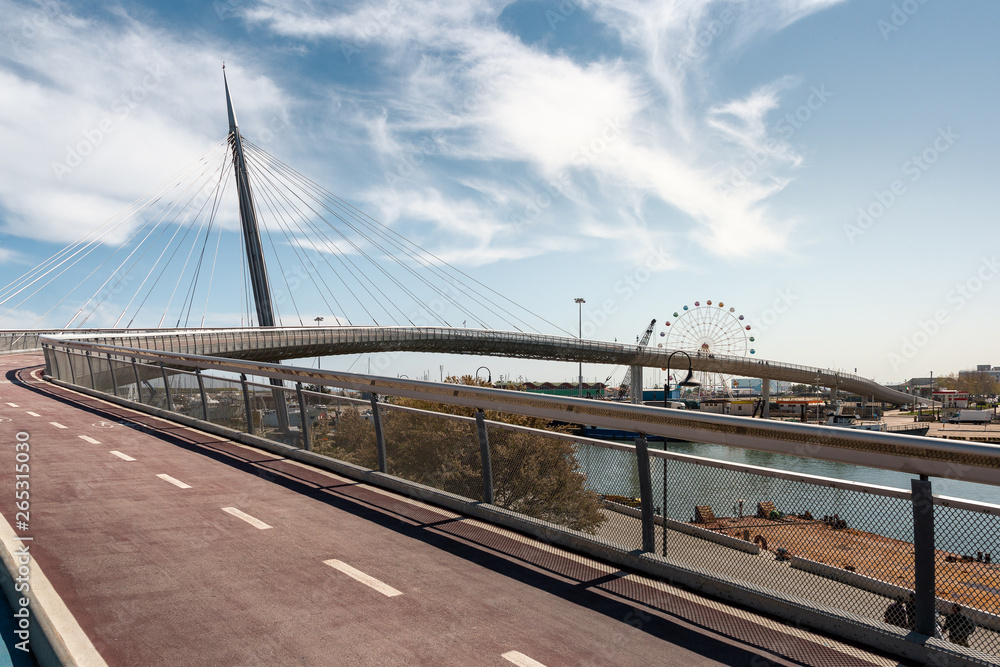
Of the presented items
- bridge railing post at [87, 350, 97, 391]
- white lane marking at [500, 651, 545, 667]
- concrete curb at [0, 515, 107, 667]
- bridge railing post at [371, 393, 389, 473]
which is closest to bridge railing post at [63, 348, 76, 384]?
bridge railing post at [87, 350, 97, 391]

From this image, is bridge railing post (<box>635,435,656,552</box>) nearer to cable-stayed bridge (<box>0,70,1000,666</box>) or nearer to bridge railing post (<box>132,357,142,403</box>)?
cable-stayed bridge (<box>0,70,1000,666</box>)

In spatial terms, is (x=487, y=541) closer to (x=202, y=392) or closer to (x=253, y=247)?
(x=202, y=392)

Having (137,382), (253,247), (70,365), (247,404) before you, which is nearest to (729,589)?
(247,404)

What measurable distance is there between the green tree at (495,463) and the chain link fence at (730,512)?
17 millimetres

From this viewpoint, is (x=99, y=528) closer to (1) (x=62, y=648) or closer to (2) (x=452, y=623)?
(1) (x=62, y=648)

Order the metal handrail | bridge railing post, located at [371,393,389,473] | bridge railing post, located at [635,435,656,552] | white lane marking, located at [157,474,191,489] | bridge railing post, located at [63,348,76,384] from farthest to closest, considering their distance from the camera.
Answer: bridge railing post, located at [63,348,76,384]
bridge railing post, located at [371,393,389,473]
white lane marking, located at [157,474,191,489]
bridge railing post, located at [635,435,656,552]
the metal handrail

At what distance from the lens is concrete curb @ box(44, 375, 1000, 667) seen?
412 cm

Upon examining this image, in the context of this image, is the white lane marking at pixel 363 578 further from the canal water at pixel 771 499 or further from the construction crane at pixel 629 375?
the construction crane at pixel 629 375

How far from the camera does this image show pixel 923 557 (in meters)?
4.18

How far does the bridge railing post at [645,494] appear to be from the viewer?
5.68m

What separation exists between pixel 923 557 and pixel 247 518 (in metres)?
6.10

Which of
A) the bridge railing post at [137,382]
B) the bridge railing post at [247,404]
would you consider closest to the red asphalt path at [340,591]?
the bridge railing post at [247,404]

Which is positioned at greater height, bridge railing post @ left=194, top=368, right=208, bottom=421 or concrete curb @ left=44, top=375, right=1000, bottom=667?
bridge railing post @ left=194, top=368, right=208, bottom=421

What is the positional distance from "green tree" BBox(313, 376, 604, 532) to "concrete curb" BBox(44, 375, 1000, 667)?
16 centimetres
